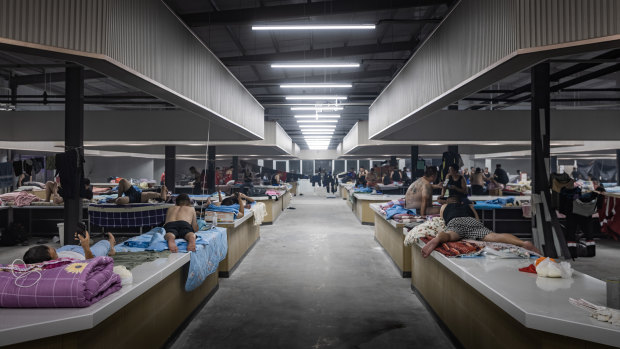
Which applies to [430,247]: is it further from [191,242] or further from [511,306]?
[191,242]

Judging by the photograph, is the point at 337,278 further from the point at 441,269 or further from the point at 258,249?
the point at 258,249

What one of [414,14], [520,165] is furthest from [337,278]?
[520,165]

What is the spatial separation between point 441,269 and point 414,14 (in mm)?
5735

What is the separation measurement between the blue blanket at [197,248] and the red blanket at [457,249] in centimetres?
245

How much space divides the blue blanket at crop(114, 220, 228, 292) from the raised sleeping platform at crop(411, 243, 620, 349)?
2.41 m

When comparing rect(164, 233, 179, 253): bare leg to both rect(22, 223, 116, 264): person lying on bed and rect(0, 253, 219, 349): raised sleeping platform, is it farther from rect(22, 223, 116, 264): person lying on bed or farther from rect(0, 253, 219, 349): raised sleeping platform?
rect(22, 223, 116, 264): person lying on bed

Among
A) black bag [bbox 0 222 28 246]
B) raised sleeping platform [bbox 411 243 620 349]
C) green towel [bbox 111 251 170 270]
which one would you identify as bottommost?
black bag [bbox 0 222 28 246]

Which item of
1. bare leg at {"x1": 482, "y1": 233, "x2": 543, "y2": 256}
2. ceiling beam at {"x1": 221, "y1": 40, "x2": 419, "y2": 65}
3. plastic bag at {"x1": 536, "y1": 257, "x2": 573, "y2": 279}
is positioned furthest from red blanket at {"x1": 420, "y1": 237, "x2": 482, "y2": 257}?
ceiling beam at {"x1": 221, "y1": 40, "x2": 419, "y2": 65}

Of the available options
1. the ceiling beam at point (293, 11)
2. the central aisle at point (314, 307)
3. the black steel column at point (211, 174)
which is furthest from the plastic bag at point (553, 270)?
the black steel column at point (211, 174)

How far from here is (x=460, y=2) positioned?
3926 mm

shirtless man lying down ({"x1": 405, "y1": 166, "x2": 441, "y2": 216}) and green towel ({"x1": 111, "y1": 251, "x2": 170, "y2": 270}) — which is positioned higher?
shirtless man lying down ({"x1": 405, "y1": 166, "x2": 441, "y2": 216})

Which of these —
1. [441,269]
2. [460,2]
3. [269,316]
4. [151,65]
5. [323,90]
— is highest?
[323,90]

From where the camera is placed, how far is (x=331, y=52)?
8938 millimetres

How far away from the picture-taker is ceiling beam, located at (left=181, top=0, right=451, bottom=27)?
6.43 m
